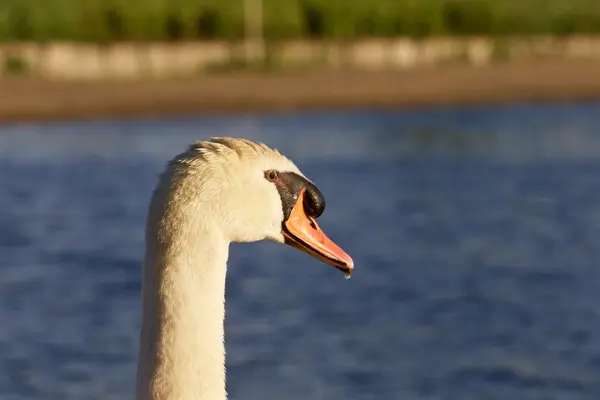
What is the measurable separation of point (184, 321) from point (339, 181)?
16.8m

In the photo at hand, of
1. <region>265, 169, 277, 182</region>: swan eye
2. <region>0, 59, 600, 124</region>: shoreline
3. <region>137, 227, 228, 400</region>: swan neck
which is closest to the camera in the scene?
<region>137, 227, 228, 400</region>: swan neck

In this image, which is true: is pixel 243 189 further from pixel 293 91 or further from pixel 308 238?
pixel 293 91

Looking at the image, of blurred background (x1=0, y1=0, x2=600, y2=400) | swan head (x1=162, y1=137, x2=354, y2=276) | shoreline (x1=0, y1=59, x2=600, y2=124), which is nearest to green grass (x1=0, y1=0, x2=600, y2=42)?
blurred background (x1=0, y1=0, x2=600, y2=400)

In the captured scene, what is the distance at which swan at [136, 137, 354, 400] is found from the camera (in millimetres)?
3961

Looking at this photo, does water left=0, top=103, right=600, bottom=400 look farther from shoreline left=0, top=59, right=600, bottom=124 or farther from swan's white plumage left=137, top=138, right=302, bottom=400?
swan's white plumage left=137, top=138, right=302, bottom=400

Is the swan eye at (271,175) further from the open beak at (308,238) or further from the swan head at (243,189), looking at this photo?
the open beak at (308,238)

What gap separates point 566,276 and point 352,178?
7298 millimetres

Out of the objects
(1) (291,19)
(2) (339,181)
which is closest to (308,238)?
(2) (339,181)

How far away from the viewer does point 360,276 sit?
14172 millimetres

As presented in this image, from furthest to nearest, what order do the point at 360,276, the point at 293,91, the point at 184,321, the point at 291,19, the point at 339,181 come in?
the point at 291,19 < the point at 293,91 < the point at 339,181 < the point at 360,276 < the point at 184,321

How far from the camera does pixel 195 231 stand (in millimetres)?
4039

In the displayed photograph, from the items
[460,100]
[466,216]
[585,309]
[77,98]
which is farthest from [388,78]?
[585,309]

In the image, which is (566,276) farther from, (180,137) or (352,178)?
(180,137)

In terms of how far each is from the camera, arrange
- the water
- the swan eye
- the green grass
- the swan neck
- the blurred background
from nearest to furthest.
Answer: the swan neck
the swan eye
the water
the blurred background
the green grass
